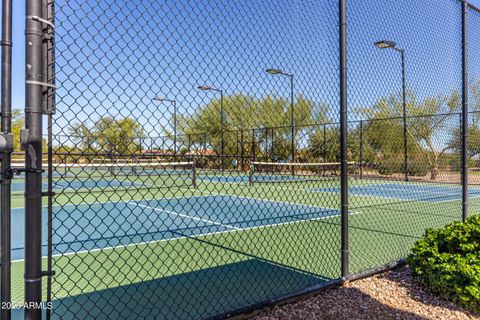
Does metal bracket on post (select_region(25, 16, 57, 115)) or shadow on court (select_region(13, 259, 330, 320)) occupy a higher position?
metal bracket on post (select_region(25, 16, 57, 115))

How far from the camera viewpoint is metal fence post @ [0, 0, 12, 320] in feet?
5.08

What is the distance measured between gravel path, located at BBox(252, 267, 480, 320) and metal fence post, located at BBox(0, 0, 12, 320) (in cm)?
163

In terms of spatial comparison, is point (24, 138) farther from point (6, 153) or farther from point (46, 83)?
point (46, 83)

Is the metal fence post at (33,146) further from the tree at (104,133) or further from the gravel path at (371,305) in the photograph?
the gravel path at (371,305)

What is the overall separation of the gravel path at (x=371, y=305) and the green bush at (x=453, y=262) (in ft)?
0.32

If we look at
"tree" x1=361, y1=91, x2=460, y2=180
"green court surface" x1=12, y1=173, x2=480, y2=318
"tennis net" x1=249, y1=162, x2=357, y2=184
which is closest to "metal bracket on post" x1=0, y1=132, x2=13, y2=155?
"green court surface" x1=12, y1=173, x2=480, y2=318

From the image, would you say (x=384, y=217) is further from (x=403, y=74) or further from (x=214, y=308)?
(x=214, y=308)

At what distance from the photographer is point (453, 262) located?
3.08 metres

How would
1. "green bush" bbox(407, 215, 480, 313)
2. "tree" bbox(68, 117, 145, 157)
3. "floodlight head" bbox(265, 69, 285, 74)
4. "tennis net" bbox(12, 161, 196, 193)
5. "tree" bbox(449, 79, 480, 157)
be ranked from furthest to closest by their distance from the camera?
"tree" bbox(449, 79, 480, 157), "tennis net" bbox(12, 161, 196, 193), "floodlight head" bbox(265, 69, 285, 74), "green bush" bbox(407, 215, 480, 313), "tree" bbox(68, 117, 145, 157)

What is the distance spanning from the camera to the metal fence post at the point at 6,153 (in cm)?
155

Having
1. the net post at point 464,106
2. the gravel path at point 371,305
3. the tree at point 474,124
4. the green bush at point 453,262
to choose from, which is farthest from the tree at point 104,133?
the tree at point 474,124

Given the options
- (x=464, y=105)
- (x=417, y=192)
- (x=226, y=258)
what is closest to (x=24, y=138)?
(x=226, y=258)

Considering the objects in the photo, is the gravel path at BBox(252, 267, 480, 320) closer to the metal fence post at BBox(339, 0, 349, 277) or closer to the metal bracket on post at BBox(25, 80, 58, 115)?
the metal fence post at BBox(339, 0, 349, 277)

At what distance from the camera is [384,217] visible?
24.2ft
